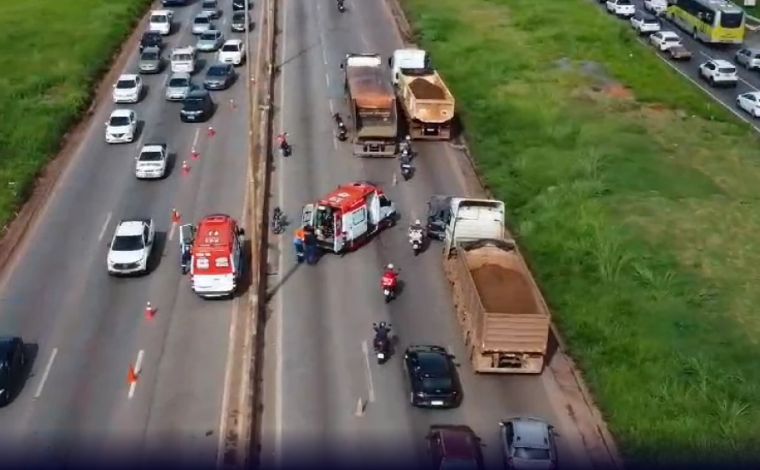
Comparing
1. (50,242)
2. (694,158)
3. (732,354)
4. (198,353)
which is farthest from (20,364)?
(694,158)

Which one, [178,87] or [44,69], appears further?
[44,69]

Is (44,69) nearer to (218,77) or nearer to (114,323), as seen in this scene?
(218,77)

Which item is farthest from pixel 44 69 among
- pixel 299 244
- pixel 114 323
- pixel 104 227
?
pixel 114 323

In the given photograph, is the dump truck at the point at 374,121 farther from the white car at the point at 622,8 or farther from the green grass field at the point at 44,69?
the white car at the point at 622,8

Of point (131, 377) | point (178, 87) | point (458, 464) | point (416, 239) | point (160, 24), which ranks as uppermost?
point (458, 464)

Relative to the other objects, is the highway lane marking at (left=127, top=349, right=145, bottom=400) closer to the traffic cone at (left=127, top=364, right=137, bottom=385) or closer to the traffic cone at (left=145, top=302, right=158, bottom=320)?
the traffic cone at (left=127, top=364, right=137, bottom=385)

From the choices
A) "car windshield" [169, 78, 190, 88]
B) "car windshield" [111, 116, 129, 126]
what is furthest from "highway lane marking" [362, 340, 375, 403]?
"car windshield" [169, 78, 190, 88]

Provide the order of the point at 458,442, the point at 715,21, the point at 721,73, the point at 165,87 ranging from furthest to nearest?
1. the point at 715,21
2. the point at 721,73
3. the point at 165,87
4. the point at 458,442

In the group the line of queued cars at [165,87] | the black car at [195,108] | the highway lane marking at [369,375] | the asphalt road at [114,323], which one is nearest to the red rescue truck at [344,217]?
the asphalt road at [114,323]
